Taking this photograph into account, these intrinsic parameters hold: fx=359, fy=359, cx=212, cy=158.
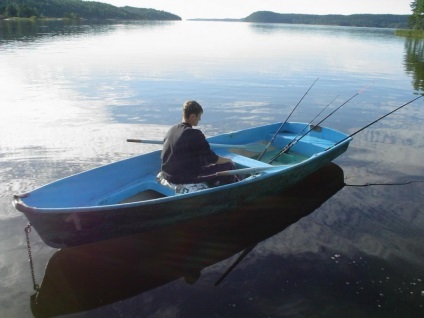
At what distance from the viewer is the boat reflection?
5.02 m

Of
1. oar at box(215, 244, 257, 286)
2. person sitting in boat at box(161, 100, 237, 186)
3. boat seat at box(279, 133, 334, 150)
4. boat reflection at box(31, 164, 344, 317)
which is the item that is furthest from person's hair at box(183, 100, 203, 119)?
boat seat at box(279, 133, 334, 150)

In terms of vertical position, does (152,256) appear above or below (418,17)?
below

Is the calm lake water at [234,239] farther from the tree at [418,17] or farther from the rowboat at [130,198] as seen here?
the tree at [418,17]

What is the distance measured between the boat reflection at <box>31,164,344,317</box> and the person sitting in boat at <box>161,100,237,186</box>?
104 cm

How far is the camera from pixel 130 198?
666 cm

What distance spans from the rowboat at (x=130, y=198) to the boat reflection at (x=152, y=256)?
49 centimetres

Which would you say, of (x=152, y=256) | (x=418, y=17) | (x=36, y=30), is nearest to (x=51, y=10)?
(x=36, y=30)

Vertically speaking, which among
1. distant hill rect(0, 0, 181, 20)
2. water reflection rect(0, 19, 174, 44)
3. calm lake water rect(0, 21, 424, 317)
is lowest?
calm lake water rect(0, 21, 424, 317)

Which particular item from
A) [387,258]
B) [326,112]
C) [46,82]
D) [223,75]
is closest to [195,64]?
[223,75]

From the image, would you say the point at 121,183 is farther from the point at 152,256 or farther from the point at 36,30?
the point at 36,30

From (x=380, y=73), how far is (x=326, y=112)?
12783 millimetres

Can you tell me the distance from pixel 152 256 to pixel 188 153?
5.96 feet

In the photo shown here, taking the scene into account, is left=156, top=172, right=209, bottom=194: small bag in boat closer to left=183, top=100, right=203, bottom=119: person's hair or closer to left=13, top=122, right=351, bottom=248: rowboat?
left=13, top=122, right=351, bottom=248: rowboat

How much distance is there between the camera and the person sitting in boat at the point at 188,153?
591 cm
